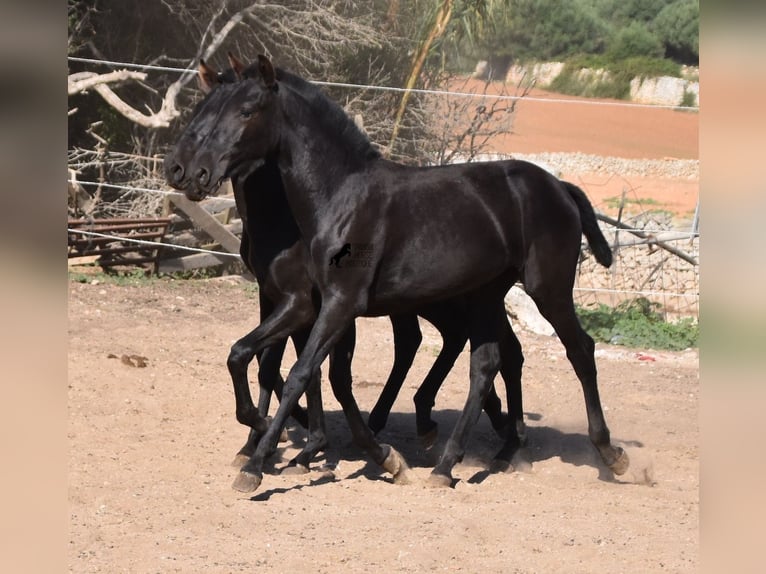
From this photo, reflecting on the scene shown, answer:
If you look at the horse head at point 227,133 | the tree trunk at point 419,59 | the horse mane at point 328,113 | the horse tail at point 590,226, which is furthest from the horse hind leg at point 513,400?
the tree trunk at point 419,59

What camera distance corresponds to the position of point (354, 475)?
233 inches

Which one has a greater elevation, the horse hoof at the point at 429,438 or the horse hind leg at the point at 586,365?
the horse hind leg at the point at 586,365

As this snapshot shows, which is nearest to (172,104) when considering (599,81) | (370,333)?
(370,333)

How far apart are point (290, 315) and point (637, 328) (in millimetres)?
5524

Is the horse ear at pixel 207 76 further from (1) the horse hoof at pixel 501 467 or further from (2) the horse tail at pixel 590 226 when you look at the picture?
(1) the horse hoof at pixel 501 467

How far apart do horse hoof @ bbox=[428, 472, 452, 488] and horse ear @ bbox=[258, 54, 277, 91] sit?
236 centimetres

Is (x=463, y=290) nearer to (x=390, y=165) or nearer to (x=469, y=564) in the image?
(x=390, y=165)

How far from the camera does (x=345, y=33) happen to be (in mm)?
14438

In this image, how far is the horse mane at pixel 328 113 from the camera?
5440mm

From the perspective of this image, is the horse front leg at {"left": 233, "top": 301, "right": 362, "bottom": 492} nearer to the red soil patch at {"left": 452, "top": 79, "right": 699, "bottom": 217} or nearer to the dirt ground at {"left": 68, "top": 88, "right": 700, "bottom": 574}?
the dirt ground at {"left": 68, "top": 88, "right": 700, "bottom": 574}

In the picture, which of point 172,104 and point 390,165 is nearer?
point 390,165

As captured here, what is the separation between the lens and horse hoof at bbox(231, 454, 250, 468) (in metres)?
5.82

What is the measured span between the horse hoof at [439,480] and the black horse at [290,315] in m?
0.60
